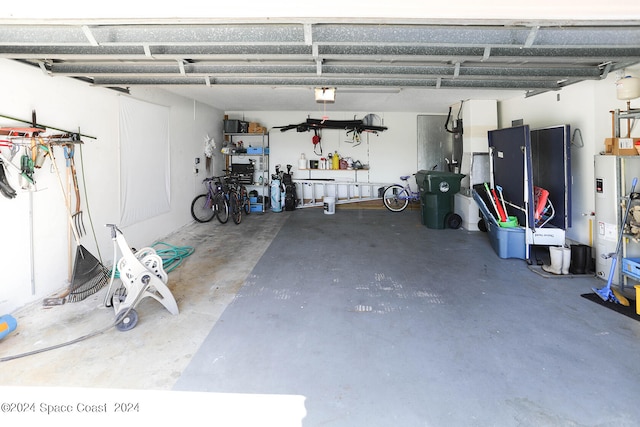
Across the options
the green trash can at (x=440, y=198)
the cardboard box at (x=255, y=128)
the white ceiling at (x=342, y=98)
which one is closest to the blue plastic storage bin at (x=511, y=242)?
the green trash can at (x=440, y=198)

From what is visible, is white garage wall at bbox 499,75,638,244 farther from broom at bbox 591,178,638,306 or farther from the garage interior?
broom at bbox 591,178,638,306

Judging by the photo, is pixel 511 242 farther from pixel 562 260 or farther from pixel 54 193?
pixel 54 193

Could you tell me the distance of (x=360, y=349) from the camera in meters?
2.57

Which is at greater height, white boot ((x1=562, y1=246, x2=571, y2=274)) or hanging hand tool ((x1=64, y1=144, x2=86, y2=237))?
hanging hand tool ((x1=64, y1=144, x2=86, y2=237))

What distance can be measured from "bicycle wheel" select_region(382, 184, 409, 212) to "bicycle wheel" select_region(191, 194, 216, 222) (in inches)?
167

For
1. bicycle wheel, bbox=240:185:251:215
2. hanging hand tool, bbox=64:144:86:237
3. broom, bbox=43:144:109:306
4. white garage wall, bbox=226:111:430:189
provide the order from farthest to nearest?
1. white garage wall, bbox=226:111:430:189
2. bicycle wheel, bbox=240:185:251:215
3. hanging hand tool, bbox=64:144:86:237
4. broom, bbox=43:144:109:306

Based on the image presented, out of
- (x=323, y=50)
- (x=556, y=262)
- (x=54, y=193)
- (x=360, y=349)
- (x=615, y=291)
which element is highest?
(x=323, y=50)

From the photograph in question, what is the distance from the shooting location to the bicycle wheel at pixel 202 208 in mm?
7193

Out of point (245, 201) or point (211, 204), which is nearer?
point (211, 204)

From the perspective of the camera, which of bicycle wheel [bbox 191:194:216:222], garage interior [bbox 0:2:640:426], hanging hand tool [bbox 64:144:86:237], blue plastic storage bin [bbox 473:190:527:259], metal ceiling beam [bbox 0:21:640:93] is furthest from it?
bicycle wheel [bbox 191:194:216:222]

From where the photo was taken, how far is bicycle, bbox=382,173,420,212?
8.72 metres

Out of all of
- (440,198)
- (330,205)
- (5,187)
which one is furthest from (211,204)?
(440,198)

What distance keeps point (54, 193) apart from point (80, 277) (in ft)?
2.98

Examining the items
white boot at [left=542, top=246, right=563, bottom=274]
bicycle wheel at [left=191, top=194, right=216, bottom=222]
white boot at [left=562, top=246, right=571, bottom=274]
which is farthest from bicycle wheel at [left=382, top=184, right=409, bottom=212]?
white boot at [left=562, top=246, right=571, bottom=274]
